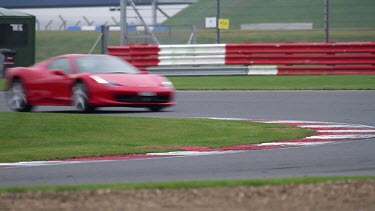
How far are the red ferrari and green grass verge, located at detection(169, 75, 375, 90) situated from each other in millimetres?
6812

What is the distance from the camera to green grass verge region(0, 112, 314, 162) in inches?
486

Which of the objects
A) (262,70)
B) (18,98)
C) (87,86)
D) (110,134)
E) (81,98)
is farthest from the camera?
(262,70)

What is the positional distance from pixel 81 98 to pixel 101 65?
885mm

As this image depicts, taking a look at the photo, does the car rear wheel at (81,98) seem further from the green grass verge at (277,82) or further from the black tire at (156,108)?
the green grass verge at (277,82)

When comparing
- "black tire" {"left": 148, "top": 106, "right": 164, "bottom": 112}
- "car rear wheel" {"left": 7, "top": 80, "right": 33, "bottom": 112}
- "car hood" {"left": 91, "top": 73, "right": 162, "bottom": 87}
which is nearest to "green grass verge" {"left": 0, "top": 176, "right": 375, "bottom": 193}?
"car hood" {"left": 91, "top": 73, "right": 162, "bottom": 87}

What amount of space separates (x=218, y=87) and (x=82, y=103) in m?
8.17

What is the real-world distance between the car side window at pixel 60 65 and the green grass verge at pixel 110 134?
276cm

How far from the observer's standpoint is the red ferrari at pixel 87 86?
59.0 feet

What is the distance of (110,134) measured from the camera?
1402 centimetres

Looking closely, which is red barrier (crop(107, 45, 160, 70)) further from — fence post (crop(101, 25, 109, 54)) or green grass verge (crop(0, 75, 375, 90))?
fence post (crop(101, 25, 109, 54))

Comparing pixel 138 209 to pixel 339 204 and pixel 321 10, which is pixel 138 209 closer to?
pixel 339 204

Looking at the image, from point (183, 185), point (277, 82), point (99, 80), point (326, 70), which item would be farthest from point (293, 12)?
point (183, 185)

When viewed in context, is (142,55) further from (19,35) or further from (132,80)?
(132,80)

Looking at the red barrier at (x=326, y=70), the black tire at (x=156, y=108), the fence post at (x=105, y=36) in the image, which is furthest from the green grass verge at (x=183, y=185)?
the fence post at (x=105, y=36)
